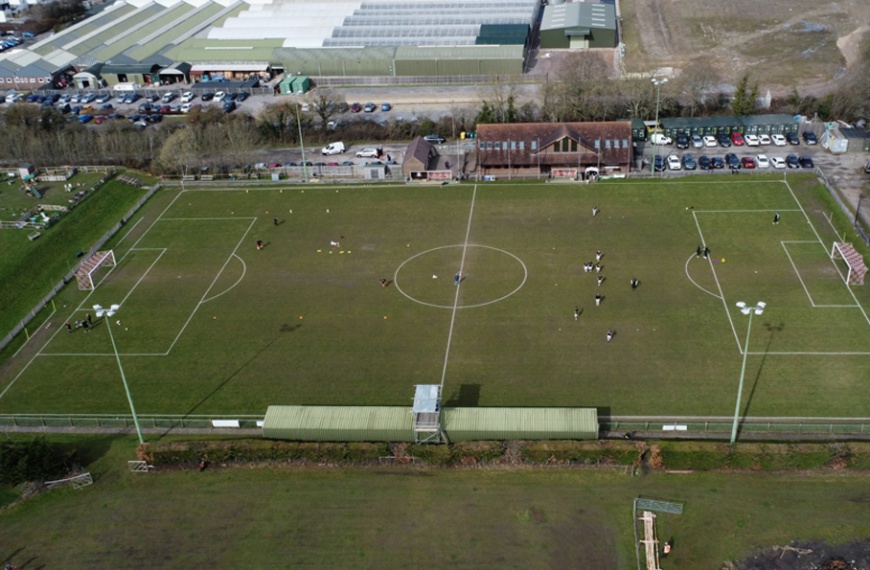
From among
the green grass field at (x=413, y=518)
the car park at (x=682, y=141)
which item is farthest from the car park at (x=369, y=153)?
the green grass field at (x=413, y=518)

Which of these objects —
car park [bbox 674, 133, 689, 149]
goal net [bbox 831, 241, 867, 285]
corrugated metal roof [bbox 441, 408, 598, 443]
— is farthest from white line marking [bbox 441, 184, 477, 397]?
goal net [bbox 831, 241, 867, 285]

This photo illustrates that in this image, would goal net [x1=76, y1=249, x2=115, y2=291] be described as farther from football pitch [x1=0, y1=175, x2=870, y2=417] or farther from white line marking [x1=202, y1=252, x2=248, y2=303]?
white line marking [x1=202, y1=252, x2=248, y2=303]

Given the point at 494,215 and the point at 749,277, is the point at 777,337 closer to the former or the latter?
the point at 749,277

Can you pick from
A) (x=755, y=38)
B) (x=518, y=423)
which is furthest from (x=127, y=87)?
(x=518, y=423)

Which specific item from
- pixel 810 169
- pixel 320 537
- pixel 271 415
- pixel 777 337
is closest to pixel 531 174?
pixel 810 169

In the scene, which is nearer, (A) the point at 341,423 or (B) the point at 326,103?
(A) the point at 341,423

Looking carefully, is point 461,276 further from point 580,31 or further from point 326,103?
point 580,31
